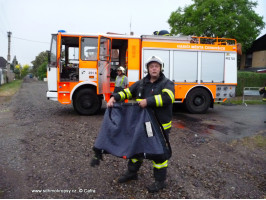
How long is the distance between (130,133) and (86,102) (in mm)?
5400

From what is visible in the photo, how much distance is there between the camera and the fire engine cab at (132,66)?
26.2ft

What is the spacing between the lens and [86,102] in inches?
324

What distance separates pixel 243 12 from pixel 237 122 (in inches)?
848

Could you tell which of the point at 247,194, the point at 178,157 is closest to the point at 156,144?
the point at 247,194

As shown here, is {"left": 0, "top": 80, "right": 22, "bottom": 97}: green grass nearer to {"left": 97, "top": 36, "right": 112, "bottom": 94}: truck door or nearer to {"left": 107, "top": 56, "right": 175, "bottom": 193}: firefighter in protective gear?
{"left": 97, "top": 36, "right": 112, "bottom": 94}: truck door

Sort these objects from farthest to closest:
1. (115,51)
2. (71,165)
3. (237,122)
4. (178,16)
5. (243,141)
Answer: (178,16) → (115,51) → (237,122) → (243,141) → (71,165)

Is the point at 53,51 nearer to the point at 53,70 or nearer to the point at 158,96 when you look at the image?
the point at 53,70

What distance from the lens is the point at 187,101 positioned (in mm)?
9164

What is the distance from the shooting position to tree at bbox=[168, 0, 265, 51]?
24.3m

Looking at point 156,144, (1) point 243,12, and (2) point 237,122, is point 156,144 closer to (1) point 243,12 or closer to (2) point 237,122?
(2) point 237,122

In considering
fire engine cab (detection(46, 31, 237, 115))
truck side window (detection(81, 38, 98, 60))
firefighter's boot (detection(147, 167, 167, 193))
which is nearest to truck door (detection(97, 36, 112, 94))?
fire engine cab (detection(46, 31, 237, 115))

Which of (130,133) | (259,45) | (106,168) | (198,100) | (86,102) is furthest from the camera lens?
(259,45)

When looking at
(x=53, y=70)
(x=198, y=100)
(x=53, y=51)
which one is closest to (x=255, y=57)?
(x=198, y=100)

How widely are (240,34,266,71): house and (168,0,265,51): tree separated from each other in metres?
1.87
